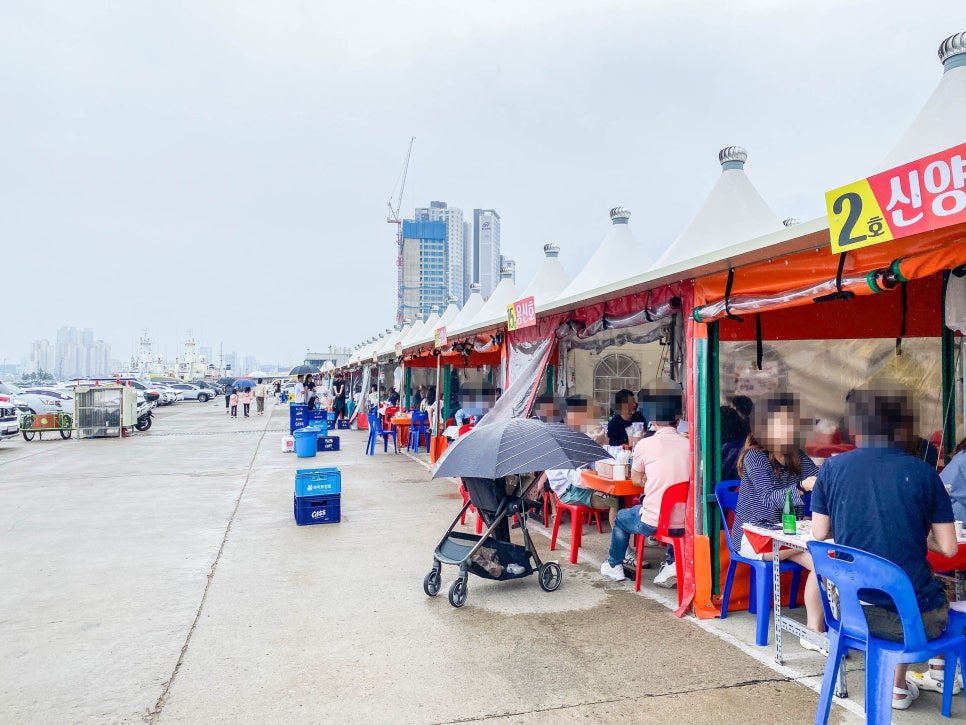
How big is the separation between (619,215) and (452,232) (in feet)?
337

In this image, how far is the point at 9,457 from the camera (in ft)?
47.9

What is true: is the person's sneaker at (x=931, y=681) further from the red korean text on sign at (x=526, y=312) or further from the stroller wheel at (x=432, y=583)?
the red korean text on sign at (x=526, y=312)

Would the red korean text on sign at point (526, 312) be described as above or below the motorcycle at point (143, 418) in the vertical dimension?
above

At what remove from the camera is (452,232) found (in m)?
109

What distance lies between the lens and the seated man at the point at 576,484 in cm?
619

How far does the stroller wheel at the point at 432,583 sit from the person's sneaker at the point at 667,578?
5.87 ft

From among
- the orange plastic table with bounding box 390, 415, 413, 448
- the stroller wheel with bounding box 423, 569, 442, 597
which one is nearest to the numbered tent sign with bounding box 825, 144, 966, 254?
the stroller wheel with bounding box 423, 569, 442, 597

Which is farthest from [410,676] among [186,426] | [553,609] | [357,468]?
[186,426]

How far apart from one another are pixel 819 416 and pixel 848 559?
3.92 meters

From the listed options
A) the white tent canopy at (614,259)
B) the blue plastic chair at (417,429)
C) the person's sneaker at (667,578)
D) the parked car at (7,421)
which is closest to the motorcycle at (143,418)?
the parked car at (7,421)

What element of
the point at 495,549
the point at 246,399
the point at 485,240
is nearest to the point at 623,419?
the point at 495,549

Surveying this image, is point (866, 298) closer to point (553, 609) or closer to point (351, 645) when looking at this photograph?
point (553, 609)

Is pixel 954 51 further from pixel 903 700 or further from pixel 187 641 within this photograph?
pixel 187 641

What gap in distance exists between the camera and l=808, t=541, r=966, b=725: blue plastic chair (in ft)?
8.79
